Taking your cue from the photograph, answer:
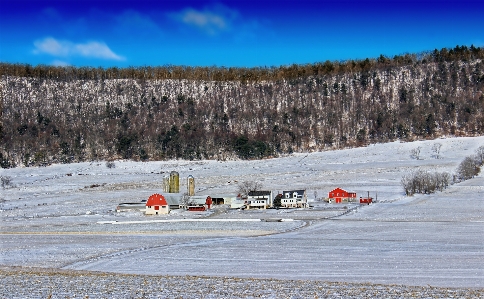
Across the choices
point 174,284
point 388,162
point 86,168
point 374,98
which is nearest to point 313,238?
point 174,284

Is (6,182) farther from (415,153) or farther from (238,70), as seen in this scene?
(238,70)

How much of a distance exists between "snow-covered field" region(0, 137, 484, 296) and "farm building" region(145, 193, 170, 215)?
5.27 feet

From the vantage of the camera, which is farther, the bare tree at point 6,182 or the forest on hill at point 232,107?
the forest on hill at point 232,107

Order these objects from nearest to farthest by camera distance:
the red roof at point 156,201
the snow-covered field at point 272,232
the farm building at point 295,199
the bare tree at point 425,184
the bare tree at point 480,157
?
the snow-covered field at point 272,232 < the red roof at point 156,201 < the farm building at point 295,199 < the bare tree at point 425,184 < the bare tree at point 480,157

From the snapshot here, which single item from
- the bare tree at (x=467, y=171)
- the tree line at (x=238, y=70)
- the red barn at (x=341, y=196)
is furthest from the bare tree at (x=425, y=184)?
the tree line at (x=238, y=70)

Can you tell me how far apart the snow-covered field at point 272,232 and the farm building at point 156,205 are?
1.61 meters

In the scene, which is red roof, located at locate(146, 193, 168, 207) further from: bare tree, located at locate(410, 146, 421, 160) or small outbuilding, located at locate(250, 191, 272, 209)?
bare tree, located at locate(410, 146, 421, 160)

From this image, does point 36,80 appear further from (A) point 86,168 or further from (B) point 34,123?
(A) point 86,168

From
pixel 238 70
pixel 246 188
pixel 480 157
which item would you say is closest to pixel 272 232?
pixel 246 188

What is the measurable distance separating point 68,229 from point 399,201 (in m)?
31.9

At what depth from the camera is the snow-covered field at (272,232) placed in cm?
2320

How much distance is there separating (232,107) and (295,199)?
8029 centimetres

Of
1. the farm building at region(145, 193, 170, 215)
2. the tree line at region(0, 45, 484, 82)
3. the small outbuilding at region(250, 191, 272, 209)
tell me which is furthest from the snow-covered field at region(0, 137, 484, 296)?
the tree line at region(0, 45, 484, 82)

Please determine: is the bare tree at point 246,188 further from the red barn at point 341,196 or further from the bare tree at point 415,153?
the bare tree at point 415,153
